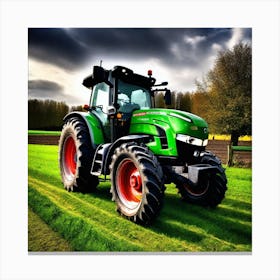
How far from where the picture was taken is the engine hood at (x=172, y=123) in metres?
3.23

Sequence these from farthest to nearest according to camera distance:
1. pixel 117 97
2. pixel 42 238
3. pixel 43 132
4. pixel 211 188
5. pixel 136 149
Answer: pixel 43 132
pixel 117 97
pixel 211 188
pixel 42 238
pixel 136 149

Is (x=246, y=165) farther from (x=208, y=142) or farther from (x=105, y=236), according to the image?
(x=105, y=236)

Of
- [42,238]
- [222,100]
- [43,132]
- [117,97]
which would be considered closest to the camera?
[42,238]

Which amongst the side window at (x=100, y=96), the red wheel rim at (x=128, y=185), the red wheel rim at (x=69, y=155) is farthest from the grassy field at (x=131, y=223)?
the side window at (x=100, y=96)

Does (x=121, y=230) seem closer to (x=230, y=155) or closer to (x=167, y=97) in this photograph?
(x=230, y=155)

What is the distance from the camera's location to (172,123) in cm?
328

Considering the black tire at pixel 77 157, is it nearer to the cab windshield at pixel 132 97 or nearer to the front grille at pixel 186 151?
the cab windshield at pixel 132 97

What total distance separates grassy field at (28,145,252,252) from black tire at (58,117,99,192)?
152mm

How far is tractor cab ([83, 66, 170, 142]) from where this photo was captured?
3.73 metres

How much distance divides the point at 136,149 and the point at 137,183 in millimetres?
389

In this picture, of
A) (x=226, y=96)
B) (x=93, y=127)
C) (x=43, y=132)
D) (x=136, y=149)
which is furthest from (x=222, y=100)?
(x=43, y=132)

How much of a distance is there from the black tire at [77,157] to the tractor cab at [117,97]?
283 millimetres

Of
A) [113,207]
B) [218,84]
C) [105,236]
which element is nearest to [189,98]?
[218,84]
